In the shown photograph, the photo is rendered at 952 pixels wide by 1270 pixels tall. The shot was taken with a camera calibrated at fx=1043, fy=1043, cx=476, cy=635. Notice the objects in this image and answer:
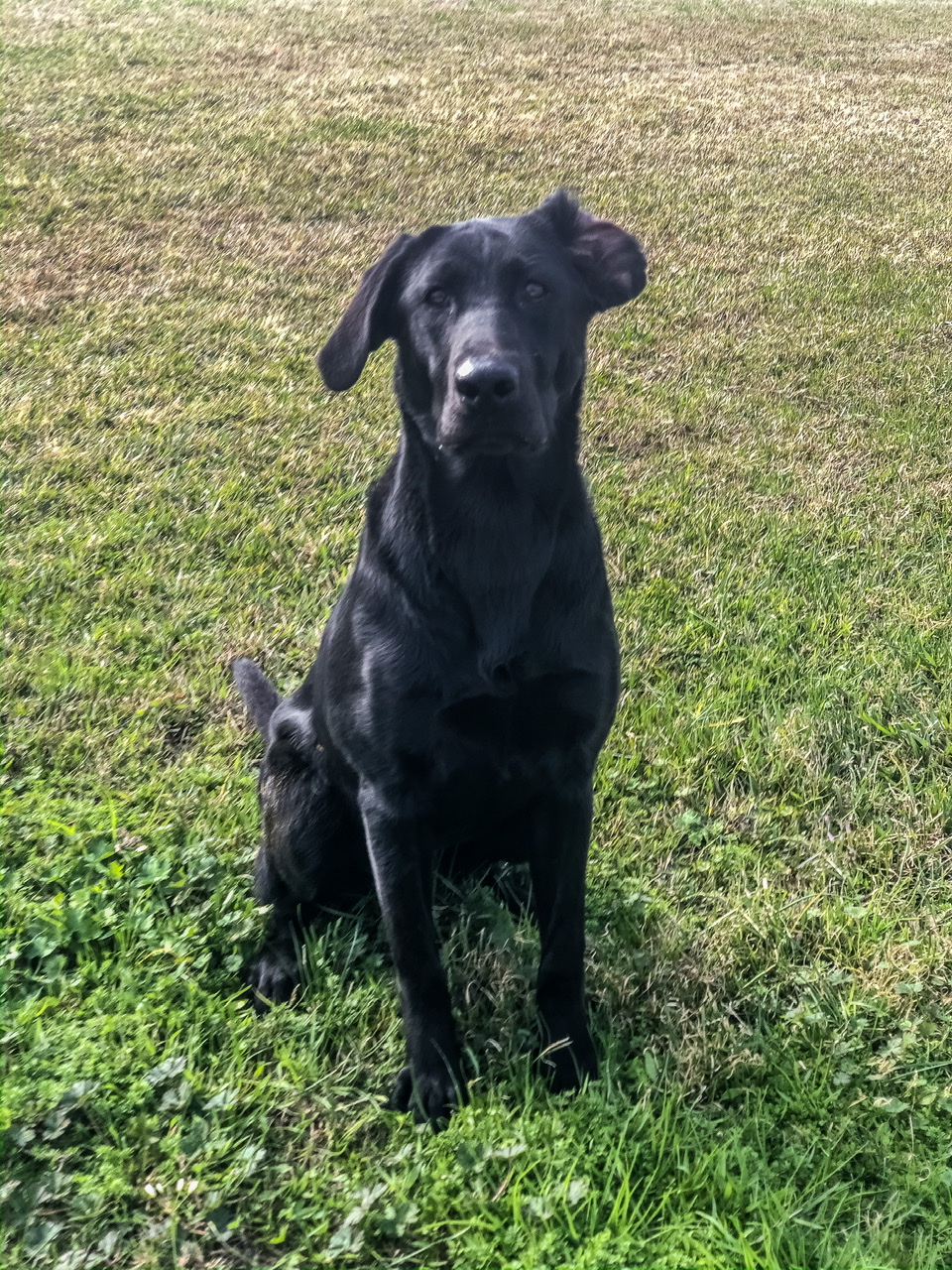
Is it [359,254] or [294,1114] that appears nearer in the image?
[294,1114]

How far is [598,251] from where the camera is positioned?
2.32 m

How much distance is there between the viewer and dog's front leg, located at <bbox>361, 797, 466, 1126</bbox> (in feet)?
6.67

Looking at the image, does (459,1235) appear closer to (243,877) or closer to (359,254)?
(243,877)

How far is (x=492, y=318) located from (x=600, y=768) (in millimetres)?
1352

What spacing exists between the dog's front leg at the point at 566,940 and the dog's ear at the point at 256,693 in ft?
3.35

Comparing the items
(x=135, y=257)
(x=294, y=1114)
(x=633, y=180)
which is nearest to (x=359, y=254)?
(x=135, y=257)

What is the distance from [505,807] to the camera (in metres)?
2.12

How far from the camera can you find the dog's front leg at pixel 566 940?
2.12 m

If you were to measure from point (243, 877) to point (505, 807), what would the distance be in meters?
0.78

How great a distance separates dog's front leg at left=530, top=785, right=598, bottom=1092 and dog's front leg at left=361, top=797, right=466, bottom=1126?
21cm

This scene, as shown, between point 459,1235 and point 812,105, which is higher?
point 812,105

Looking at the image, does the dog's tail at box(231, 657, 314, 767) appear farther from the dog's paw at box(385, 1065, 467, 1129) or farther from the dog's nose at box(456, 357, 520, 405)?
the dog's nose at box(456, 357, 520, 405)

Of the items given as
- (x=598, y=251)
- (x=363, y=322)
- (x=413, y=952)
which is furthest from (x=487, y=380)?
(x=413, y=952)

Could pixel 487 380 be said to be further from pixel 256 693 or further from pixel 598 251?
pixel 256 693
